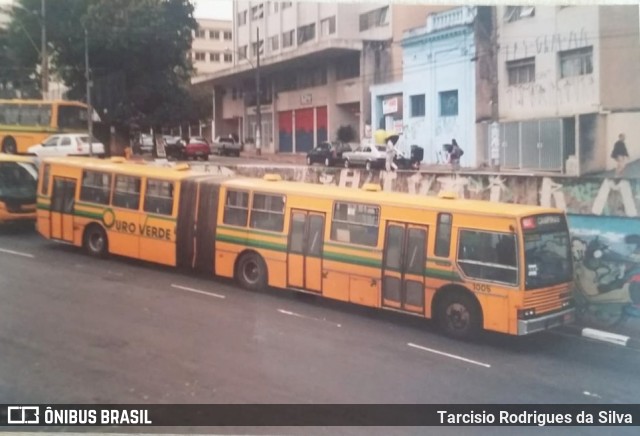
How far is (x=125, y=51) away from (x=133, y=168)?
154 centimetres

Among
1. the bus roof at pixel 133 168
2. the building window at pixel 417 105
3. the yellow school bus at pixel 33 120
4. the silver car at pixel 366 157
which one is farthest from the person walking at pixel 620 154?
the yellow school bus at pixel 33 120

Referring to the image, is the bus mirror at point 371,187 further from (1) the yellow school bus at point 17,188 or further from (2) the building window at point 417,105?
(1) the yellow school bus at point 17,188

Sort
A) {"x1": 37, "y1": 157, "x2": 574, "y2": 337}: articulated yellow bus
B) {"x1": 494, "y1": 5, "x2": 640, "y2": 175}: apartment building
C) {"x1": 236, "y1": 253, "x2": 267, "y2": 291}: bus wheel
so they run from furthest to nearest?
{"x1": 236, "y1": 253, "x2": 267, "y2": 291}: bus wheel, {"x1": 37, "y1": 157, "x2": 574, "y2": 337}: articulated yellow bus, {"x1": 494, "y1": 5, "x2": 640, "y2": 175}: apartment building

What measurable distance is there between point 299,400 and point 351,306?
1.65 metres

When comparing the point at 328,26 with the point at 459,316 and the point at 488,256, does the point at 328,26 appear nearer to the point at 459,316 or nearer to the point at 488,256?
the point at 488,256

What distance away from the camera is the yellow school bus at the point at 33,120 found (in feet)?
23.9

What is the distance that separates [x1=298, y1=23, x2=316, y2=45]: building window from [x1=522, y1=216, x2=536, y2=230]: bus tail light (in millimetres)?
2506

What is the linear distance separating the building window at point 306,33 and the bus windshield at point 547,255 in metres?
2.58

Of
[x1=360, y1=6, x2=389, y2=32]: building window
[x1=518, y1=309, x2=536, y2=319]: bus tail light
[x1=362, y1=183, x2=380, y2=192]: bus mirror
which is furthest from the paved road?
[x1=360, y1=6, x2=389, y2=32]: building window

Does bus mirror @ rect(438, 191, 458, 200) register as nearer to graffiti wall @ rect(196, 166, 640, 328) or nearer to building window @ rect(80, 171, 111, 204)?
graffiti wall @ rect(196, 166, 640, 328)

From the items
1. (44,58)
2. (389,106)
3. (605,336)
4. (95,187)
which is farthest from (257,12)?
(605,336)

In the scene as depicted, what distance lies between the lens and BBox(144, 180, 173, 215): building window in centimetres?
862

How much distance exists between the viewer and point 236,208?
8234 mm

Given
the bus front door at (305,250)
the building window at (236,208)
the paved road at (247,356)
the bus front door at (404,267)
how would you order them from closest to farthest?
the paved road at (247,356) → the bus front door at (404,267) → the bus front door at (305,250) → the building window at (236,208)
